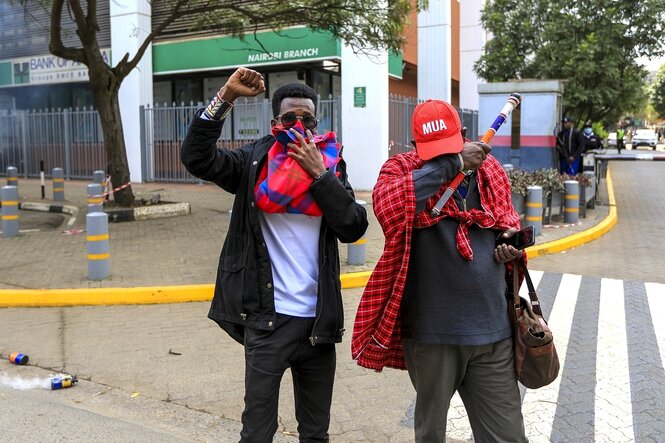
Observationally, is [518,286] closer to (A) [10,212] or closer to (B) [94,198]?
(B) [94,198]

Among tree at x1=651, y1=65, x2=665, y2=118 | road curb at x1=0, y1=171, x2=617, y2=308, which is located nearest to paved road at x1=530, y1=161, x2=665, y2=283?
road curb at x1=0, y1=171, x2=617, y2=308

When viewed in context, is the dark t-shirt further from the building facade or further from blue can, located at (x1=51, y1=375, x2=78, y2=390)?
the building facade

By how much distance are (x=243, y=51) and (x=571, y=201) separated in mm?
10411

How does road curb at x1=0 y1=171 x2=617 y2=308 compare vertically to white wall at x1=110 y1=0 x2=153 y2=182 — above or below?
below

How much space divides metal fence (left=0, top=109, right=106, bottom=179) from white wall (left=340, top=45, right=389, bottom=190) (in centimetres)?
846

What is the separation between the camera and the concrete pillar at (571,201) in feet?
36.8

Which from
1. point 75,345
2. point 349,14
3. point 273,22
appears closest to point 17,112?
point 273,22

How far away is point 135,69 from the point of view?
1903cm

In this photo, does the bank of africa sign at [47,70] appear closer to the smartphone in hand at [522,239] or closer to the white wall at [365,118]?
the white wall at [365,118]

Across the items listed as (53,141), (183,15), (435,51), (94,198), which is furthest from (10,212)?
(435,51)

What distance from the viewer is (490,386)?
2.51 m

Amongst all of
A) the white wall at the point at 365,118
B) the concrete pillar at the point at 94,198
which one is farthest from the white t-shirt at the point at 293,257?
the white wall at the point at 365,118

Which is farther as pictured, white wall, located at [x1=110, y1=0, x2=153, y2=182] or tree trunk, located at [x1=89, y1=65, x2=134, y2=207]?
white wall, located at [x1=110, y1=0, x2=153, y2=182]

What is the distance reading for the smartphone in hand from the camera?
8.13 ft
